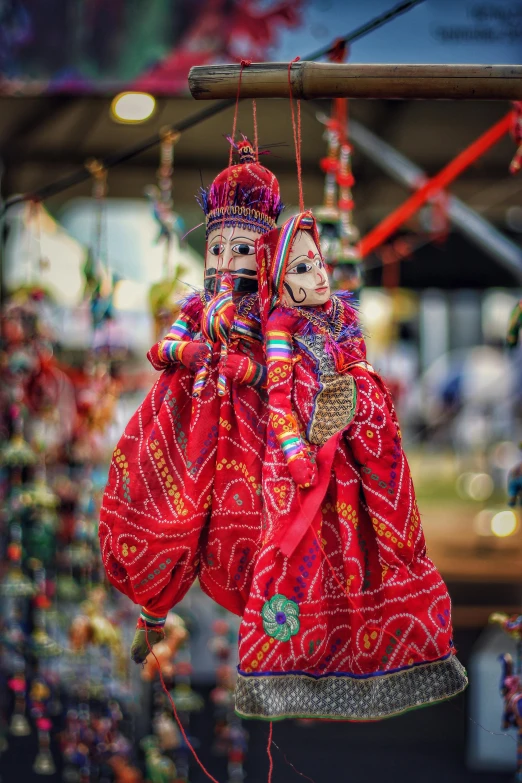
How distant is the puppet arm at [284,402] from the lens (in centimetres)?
128

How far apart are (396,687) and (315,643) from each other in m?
0.13

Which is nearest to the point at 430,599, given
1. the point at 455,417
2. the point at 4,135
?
the point at 4,135

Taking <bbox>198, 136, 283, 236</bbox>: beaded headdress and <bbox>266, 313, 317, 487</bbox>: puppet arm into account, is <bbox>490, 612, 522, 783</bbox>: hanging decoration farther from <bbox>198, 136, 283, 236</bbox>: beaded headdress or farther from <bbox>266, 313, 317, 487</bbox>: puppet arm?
<bbox>198, 136, 283, 236</bbox>: beaded headdress

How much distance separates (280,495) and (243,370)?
0.61ft

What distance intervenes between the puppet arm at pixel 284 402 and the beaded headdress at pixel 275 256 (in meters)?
0.03

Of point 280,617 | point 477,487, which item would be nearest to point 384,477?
point 280,617

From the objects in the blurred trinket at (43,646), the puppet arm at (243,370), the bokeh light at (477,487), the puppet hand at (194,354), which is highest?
the puppet hand at (194,354)

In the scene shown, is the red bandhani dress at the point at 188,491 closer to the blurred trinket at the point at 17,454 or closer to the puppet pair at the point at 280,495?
the puppet pair at the point at 280,495

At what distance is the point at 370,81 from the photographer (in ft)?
4.32

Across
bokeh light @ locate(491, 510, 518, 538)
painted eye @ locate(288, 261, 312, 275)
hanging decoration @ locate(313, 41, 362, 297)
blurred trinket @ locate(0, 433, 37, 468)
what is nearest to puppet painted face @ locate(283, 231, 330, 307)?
painted eye @ locate(288, 261, 312, 275)

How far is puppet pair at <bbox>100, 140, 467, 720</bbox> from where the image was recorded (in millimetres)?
1295

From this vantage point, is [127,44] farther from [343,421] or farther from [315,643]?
[315,643]

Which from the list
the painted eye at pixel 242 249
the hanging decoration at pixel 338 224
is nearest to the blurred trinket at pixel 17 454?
the hanging decoration at pixel 338 224

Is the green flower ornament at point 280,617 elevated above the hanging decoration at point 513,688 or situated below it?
above
